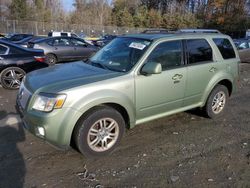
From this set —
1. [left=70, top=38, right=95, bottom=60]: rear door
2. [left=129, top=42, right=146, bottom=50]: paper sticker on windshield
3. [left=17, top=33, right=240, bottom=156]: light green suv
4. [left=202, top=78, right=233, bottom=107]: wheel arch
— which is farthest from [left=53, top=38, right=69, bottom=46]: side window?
[left=129, top=42, right=146, bottom=50]: paper sticker on windshield

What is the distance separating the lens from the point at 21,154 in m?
4.65

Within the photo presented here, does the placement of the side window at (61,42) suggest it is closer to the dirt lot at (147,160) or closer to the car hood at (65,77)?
the dirt lot at (147,160)

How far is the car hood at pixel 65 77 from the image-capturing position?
4.30 m

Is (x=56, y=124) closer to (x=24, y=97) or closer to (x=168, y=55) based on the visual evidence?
(x=24, y=97)

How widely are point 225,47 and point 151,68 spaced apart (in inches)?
94.4

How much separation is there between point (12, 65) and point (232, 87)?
5922mm

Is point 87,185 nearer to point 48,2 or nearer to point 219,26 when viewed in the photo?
point 219,26

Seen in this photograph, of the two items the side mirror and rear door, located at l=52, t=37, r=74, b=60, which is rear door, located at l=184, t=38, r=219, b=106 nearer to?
the side mirror

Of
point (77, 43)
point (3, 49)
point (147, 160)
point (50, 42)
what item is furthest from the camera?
point (77, 43)

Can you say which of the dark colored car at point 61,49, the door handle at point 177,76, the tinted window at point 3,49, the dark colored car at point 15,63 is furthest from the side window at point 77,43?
the door handle at point 177,76

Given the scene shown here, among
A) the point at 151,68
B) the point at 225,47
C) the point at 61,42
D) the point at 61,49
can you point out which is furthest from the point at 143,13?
the point at 151,68

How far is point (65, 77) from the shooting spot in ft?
15.1

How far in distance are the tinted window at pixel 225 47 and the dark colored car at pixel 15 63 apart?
533cm

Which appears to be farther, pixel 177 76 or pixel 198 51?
pixel 198 51
